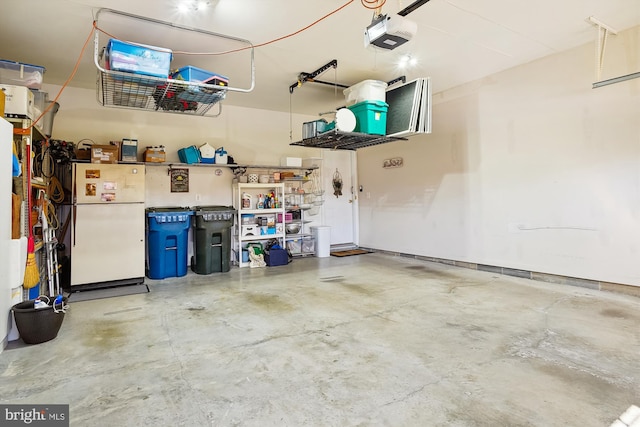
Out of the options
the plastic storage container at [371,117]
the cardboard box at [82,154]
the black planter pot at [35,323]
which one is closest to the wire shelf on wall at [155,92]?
the cardboard box at [82,154]

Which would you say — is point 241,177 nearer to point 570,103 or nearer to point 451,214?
point 451,214

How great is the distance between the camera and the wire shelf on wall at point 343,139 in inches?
192

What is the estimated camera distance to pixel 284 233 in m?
6.61

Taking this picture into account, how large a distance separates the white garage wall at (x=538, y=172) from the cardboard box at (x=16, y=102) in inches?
229

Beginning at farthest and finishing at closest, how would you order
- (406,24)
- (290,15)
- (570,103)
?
(570,103), (290,15), (406,24)

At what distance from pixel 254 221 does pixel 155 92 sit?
3.08 metres

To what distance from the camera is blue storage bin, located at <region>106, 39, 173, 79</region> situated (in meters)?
3.17

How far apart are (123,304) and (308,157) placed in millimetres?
4894

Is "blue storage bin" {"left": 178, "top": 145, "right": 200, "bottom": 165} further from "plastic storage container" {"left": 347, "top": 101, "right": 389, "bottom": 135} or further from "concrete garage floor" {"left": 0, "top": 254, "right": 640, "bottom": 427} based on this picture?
"plastic storage container" {"left": 347, "top": 101, "right": 389, "bottom": 135}

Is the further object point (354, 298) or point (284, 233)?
point (284, 233)

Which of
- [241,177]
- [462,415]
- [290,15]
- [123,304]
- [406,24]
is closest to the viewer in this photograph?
[462,415]

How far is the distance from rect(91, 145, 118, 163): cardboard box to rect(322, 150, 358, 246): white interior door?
169 inches

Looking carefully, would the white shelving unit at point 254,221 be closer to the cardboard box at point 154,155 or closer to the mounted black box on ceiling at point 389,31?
the cardboard box at point 154,155

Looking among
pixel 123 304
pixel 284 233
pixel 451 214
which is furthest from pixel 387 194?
pixel 123 304
